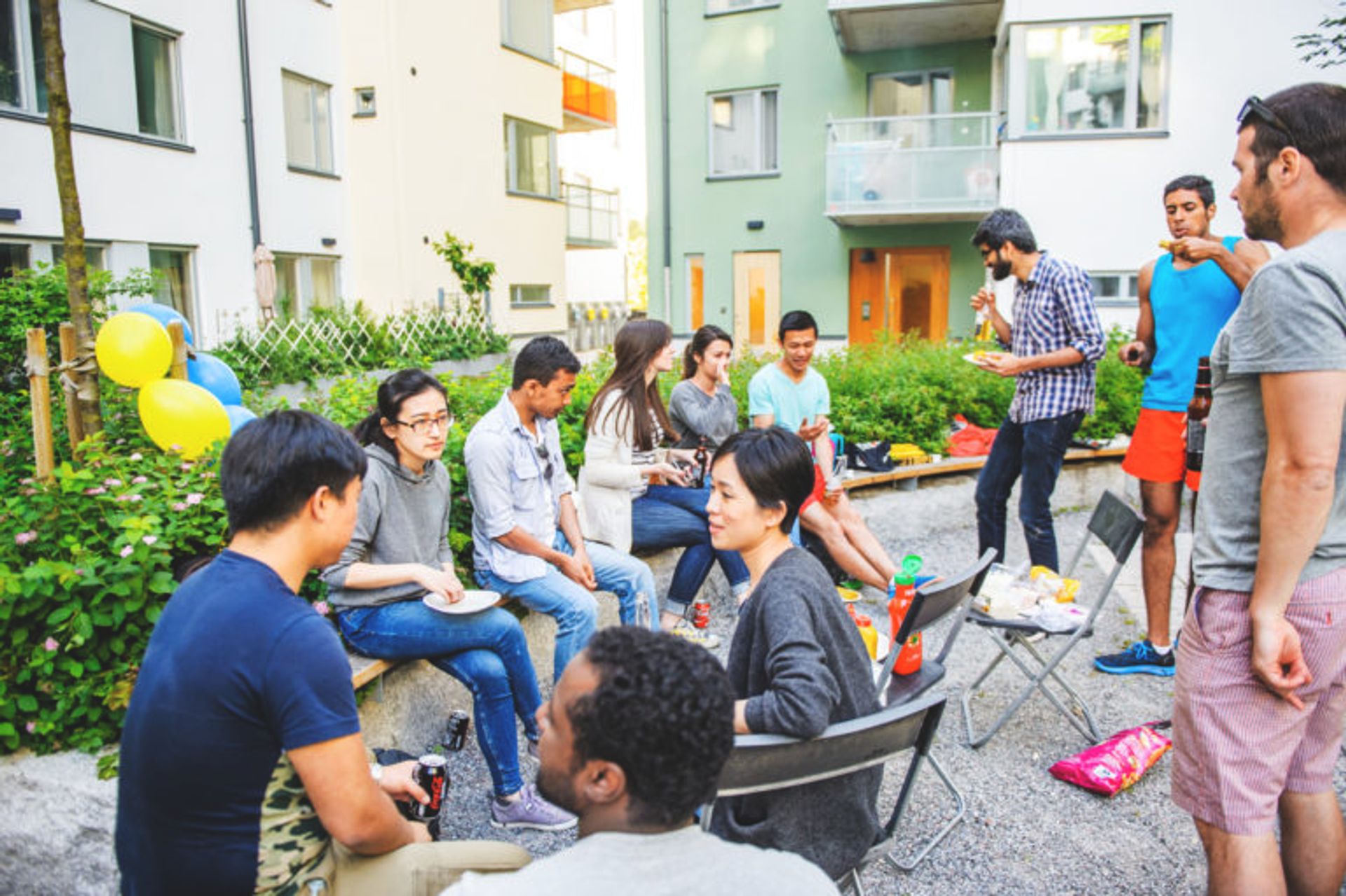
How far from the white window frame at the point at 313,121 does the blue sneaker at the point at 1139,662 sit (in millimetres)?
14750

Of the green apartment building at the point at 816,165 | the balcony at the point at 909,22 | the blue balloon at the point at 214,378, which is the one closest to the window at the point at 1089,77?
the green apartment building at the point at 816,165

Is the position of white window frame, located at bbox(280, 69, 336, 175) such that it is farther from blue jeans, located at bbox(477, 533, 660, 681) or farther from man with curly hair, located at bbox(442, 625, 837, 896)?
man with curly hair, located at bbox(442, 625, 837, 896)

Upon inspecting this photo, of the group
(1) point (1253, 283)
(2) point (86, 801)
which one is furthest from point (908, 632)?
(2) point (86, 801)

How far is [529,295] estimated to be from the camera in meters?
21.7

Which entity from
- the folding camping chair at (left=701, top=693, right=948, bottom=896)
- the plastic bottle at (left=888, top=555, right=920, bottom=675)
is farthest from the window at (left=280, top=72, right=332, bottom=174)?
the folding camping chair at (left=701, top=693, right=948, bottom=896)

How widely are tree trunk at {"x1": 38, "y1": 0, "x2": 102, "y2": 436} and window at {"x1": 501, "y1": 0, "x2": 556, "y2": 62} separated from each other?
57.6 feet

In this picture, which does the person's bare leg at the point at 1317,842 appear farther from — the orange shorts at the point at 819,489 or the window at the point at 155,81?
the window at the point at 155,81

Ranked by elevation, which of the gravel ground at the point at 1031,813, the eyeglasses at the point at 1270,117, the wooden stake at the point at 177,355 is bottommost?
the gravel ground at the point at 1031,813

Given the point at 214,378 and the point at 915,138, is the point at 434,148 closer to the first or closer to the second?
the point at 915,138

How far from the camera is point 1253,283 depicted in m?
1.88

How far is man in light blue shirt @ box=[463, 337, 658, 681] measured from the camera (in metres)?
3.81

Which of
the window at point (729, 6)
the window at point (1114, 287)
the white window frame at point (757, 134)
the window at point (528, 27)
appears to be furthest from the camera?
the window at point (528, 27)

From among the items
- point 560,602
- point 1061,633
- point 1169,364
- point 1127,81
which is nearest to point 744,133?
point 1127,81

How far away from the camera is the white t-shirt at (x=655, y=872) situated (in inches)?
48.6
